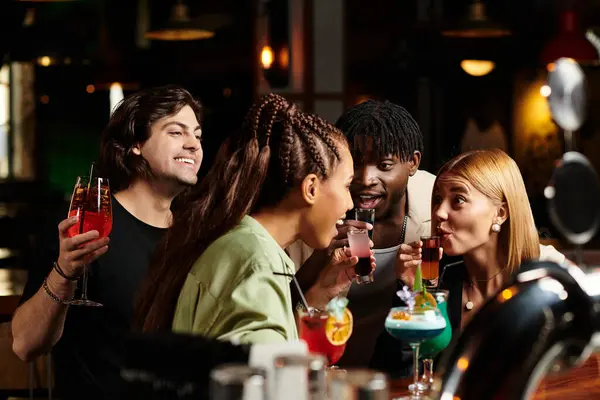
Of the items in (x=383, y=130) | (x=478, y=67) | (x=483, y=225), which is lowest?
(x=483, y=225)

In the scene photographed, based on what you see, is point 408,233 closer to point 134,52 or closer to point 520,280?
point 520,280

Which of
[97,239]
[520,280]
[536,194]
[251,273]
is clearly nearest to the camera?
[520,280]

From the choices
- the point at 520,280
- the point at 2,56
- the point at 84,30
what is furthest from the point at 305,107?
the point at 520,280

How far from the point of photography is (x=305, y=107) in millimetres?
7801

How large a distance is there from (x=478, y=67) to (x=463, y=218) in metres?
5.05

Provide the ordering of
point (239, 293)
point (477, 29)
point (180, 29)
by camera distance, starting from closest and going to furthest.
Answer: point (239, 293)
point (180, 29)
point (477, 29)

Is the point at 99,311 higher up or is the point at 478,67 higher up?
the point at 478,67

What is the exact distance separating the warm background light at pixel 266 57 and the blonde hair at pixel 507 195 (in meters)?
4.80

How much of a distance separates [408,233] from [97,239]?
1.16 m

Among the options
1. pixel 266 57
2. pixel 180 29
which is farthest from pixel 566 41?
pixel 180 29

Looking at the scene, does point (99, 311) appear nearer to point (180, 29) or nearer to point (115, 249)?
point (115, 249)

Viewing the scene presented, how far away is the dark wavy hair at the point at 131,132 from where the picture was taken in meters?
3.61

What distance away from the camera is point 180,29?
7781 millimetres

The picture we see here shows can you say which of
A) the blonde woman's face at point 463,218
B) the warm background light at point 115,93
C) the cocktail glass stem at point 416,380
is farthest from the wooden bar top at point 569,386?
the warm background light at point 115,93
